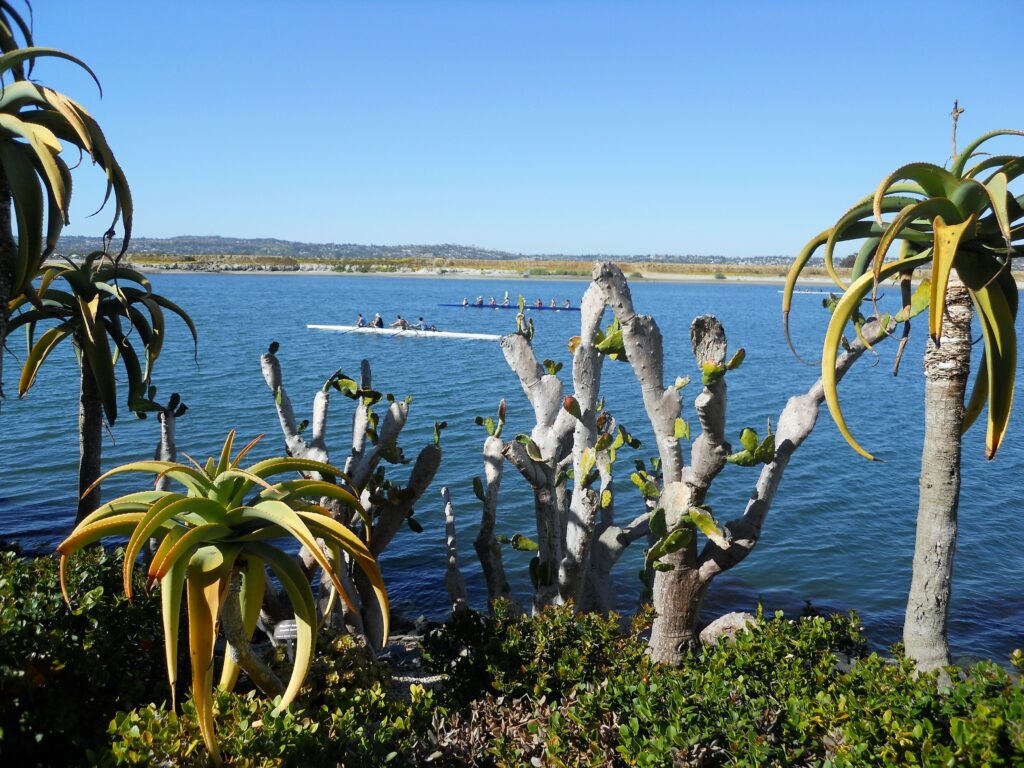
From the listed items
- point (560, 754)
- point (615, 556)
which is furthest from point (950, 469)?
point (615, 556)

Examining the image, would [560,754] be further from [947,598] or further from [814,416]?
[814,416]

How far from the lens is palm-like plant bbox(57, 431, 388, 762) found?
3.25m

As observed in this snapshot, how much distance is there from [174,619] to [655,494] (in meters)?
3.71

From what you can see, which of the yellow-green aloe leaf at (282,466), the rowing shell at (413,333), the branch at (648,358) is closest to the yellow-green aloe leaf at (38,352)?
the yellow-green aloe leaf at (282,466)

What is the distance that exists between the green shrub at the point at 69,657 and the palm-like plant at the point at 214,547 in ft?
2.87

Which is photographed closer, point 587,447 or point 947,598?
point 947,598

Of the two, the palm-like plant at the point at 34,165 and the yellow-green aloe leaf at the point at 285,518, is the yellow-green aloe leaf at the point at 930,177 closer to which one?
the yellow-green aloe leaf at the point at 285,518

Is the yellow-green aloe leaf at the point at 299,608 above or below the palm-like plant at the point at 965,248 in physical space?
below

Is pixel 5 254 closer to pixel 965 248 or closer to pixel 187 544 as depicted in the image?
pixel 187 544

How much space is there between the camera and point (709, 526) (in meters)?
5.38

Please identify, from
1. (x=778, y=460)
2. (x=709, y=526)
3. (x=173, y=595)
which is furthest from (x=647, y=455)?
(x=173, y=595)

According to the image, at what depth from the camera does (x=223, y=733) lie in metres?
3.62

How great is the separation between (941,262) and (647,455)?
12805 mm

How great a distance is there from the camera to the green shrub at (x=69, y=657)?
388 centimetres
